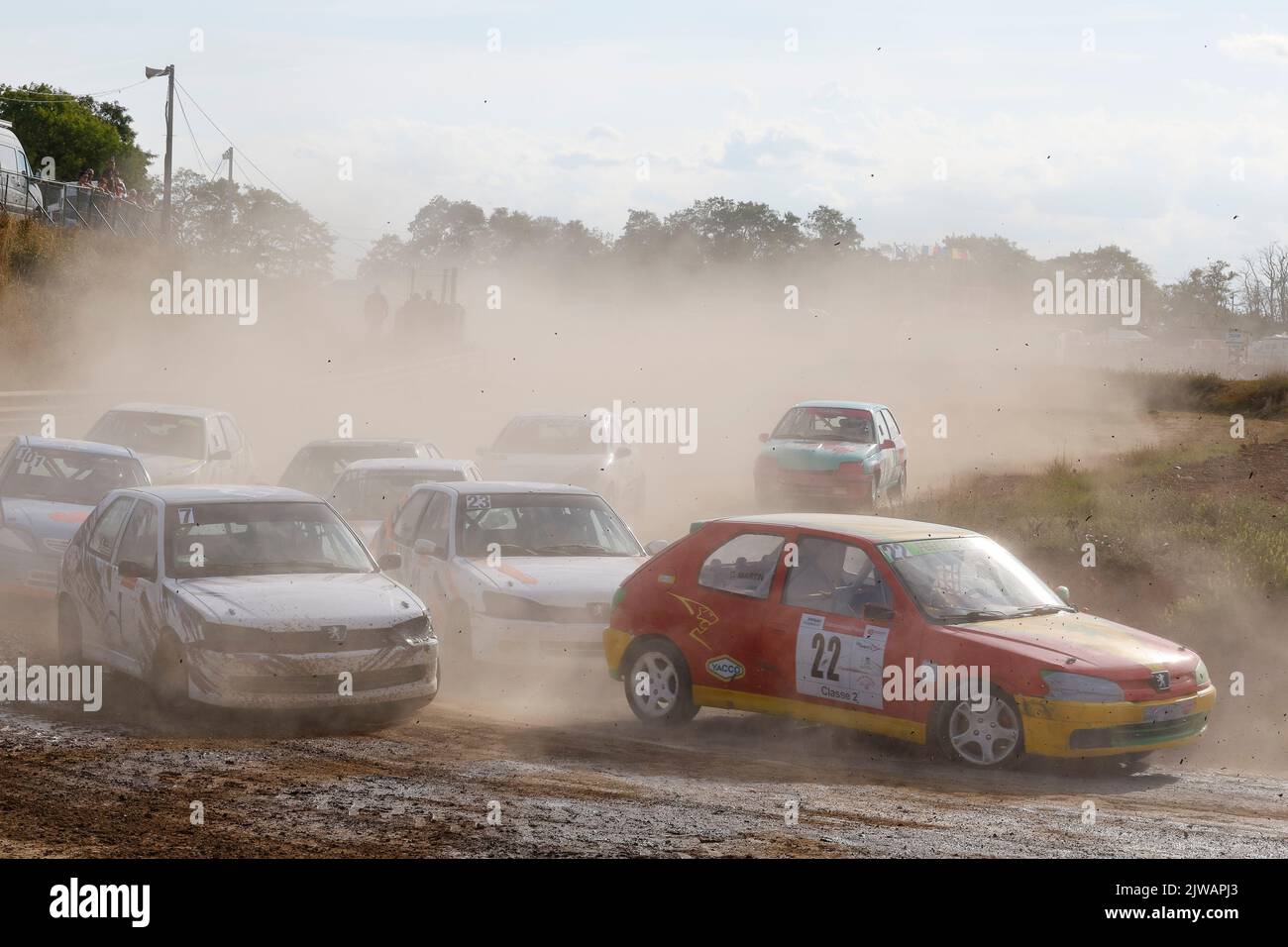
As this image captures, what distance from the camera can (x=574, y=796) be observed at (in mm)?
7379

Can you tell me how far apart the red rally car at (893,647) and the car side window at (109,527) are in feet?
12.0

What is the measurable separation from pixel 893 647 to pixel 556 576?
340 cm

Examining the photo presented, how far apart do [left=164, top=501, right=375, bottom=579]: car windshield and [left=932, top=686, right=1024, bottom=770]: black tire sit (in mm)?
4285

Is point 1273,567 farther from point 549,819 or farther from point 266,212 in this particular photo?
point 266,212

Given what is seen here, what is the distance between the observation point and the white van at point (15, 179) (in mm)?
36781

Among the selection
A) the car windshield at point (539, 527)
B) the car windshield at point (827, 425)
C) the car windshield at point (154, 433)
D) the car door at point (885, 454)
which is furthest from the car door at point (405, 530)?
the car door at point (885, 454)

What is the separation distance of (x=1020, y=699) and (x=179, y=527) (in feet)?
18.8

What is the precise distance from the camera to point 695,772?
830cm

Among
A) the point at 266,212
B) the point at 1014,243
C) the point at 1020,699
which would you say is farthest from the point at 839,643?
the point at 1014,243

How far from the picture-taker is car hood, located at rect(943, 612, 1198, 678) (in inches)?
340

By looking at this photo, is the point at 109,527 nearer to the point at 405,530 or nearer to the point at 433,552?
the point at 433,552

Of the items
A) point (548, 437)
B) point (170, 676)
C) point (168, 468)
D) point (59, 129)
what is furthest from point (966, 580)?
point (59, 129)

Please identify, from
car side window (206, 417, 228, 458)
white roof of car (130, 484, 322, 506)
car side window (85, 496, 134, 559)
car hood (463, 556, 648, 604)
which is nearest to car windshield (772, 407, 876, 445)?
car side window (206, 417, 228, 458)
